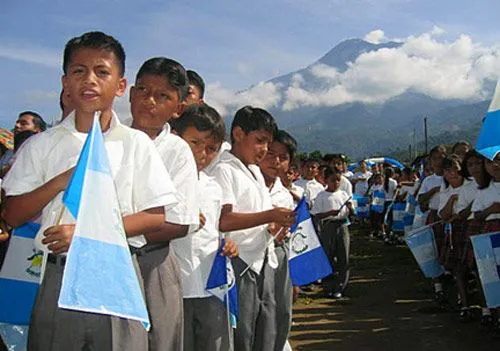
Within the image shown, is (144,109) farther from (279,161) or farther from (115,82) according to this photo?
(279,161)

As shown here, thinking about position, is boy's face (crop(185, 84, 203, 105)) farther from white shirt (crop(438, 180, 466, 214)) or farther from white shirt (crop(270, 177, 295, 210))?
white shirt (crop(438, 180, 466, 214))

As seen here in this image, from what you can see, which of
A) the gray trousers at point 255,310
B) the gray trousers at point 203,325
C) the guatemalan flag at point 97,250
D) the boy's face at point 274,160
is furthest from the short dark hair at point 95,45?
the boy's face at point 274,160

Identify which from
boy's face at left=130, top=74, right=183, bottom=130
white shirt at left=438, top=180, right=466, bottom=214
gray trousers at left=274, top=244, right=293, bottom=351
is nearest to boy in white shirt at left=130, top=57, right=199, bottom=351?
boy's face at left=130, top=74, right=183, bottom=130

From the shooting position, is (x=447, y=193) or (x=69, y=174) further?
(x=447, y=193)

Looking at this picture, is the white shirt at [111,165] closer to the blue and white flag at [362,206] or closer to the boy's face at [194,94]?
the boy's face at [194,94]

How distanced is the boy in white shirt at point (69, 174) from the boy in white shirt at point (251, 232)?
123 centimetres

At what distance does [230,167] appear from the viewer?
3.29 m

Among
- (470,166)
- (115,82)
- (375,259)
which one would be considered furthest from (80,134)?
(375,259)

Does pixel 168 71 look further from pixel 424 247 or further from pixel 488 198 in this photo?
pixel 424 247

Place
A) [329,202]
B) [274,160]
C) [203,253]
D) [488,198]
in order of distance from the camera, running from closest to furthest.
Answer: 1. [203,253]
2. [274,160]
3. [488,198]
4. [329,202]

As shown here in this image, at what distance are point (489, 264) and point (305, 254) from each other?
1.62 m

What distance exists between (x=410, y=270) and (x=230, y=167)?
23.9 feet

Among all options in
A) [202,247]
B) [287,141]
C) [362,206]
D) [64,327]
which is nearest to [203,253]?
[202,247]

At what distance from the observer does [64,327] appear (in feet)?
5.91
